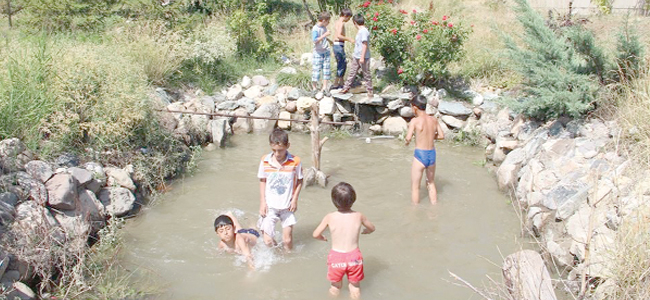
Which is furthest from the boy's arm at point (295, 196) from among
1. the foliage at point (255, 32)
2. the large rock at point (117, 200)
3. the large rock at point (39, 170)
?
the foliage at point (255, 32)

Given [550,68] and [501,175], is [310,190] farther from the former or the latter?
[550,68]

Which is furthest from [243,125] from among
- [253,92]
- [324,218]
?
[324,218]

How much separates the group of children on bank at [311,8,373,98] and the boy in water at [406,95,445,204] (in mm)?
3140

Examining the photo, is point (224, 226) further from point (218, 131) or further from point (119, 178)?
point (218, 131)

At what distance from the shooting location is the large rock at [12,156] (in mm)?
5617

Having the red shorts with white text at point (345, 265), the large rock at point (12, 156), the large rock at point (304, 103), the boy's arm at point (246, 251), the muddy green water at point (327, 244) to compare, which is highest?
the large rock at point (12, 156)

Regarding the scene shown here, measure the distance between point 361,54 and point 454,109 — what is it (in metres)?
1.99

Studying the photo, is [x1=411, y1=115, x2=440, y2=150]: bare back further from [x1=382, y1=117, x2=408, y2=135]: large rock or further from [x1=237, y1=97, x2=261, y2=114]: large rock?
[x1=237, y1=97, x2=261, y2=114]: large rock

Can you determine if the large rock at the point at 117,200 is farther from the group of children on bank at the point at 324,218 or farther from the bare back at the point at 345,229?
the bare back at the point at 345,229

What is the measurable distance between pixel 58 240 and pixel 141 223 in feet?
4.56

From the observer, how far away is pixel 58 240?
519 centimetres

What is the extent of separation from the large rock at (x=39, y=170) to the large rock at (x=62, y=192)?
6cm

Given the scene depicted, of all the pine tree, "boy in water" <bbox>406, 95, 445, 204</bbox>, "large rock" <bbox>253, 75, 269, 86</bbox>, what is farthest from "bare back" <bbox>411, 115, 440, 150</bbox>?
"large rock" <bbox>253, 75, 269, 86</bbox>

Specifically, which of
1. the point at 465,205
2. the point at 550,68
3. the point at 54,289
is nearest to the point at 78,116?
the point at 54,289
